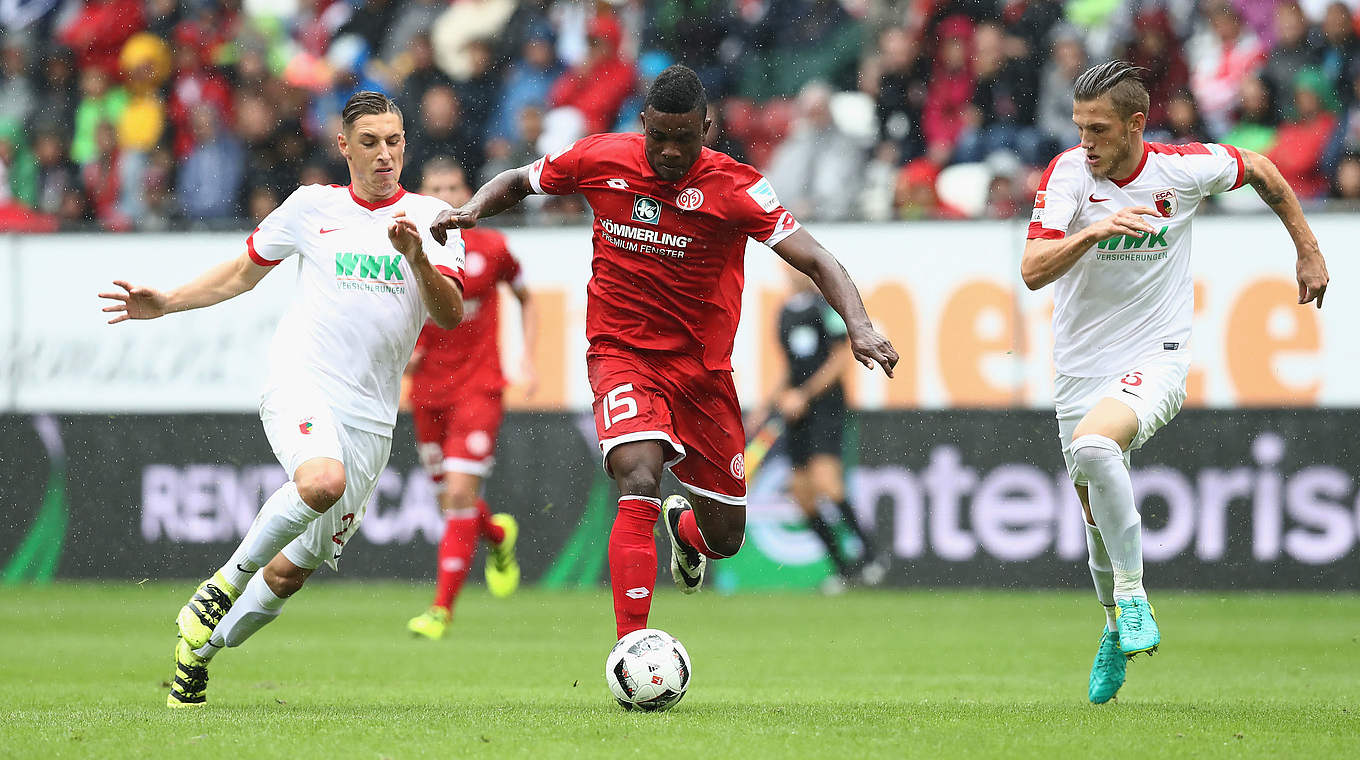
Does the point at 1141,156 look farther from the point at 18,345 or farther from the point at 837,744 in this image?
the point at 18,345

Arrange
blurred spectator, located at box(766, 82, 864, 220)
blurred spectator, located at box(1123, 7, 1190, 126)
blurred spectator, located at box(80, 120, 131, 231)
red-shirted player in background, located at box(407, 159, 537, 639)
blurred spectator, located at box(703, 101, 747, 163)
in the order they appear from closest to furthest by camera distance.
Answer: red-shirted player in background, located at box(407, 159, 537, 639) → blurred spectator, located at box(1123, 7, 1190, 126) → blurred spectator, located at box(766, 82, 864, 220) → blurred spectator, located at box(703, 101, 747, 163) → blurred spectator, located at box(80, 120, 131, 231)

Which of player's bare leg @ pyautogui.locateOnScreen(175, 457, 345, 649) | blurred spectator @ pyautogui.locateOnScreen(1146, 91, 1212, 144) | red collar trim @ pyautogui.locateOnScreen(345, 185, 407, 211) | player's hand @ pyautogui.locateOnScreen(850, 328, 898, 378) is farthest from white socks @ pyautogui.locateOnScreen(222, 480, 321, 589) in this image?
blurred spectator @ pyautogui.locateOnScreen(1146, 91, 1212, 144)

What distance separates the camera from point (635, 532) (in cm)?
667

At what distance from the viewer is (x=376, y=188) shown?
7.27m

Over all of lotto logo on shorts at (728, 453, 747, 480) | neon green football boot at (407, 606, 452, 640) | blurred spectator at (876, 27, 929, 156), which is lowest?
neon green football boot at (407, 606, 452, 640)

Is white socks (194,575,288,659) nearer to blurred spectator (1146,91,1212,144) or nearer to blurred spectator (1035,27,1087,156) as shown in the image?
blurred spectator (1035,27,1087,156)

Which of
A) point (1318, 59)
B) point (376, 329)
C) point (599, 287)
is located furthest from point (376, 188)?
point (1318, 59)

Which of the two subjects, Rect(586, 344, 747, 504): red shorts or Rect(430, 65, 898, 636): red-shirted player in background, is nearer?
Rect(430, 65, 898, 636): red-shirted player in background

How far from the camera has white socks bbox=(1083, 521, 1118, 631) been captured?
752cm

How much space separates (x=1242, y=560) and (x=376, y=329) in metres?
8.35

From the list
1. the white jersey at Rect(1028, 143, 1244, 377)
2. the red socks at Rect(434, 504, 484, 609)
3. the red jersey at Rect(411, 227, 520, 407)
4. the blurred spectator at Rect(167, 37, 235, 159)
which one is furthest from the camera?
the blurred spectator at Rect(167, 37, 235, 159)

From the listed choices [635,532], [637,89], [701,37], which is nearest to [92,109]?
[637,89]

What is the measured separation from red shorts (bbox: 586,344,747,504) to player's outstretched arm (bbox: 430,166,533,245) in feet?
2.42

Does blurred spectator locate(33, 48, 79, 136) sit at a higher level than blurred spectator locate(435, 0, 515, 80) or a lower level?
lower
